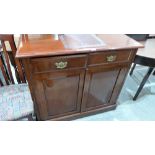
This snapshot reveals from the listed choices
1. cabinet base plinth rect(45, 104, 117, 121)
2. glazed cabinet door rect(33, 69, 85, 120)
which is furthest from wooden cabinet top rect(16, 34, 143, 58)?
cabinet base plinth rect(45, 104, 117, 121)

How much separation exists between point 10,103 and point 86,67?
65cm

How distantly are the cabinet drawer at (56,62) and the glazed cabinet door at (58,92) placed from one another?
0.16 feet

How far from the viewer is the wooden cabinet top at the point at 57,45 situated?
84 centimetres

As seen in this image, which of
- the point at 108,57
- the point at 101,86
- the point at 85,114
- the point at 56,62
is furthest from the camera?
the point at 85,114

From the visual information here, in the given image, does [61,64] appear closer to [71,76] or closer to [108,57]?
[71,76]

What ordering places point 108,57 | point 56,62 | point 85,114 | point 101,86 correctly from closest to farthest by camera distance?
point 56,62
point 108,57
point 101,86
point 85,114

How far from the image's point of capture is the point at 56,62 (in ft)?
2.99

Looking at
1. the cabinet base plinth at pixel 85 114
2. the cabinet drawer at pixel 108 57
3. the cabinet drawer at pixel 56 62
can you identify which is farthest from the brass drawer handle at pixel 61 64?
the cabinet base plinth at pixel 85 114

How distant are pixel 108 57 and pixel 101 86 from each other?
1.09 feet

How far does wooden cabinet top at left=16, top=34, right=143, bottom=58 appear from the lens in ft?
2.77

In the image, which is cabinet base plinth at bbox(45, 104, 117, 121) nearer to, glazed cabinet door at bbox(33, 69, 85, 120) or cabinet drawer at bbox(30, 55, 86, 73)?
glazed cabinet door at bbox(33, 69, 85, 120)

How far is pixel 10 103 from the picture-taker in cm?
102

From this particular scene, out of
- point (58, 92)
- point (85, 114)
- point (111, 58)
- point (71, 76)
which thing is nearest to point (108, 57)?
point (111, 58)

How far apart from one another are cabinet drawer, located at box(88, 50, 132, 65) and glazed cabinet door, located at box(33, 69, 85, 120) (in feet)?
0.41
